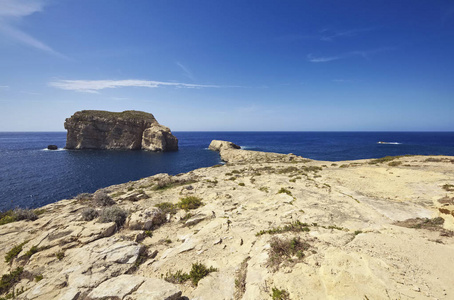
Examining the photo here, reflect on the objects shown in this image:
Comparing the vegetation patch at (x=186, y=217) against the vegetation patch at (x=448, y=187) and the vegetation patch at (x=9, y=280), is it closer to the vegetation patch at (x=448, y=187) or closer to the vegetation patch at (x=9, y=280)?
the vegetation patch at (x=9, y=280)

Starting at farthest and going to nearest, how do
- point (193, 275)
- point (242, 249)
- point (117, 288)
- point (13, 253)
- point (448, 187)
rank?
point (448, 187) → point (13, 253) → point (242, 249) → point (193, 275) → point (117, 288)

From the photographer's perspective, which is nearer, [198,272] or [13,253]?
[198,272]

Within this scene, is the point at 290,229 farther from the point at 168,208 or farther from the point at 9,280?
the point at 9,280

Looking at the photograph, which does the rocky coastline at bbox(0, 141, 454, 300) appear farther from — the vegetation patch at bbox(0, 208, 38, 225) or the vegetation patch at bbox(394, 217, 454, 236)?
the vegetation patch at bbox(0, 208, 38, 225)

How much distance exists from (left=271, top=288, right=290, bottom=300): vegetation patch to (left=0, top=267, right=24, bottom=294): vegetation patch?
11.1 m

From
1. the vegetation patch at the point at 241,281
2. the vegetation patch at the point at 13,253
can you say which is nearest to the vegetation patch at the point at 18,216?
the vegetation patch at the point at 13,253

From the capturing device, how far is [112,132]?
9275cm

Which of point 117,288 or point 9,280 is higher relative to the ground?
point 117,288

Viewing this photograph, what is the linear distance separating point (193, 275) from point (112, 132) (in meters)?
103

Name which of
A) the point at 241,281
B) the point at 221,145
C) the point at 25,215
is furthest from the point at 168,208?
the point at 221,145

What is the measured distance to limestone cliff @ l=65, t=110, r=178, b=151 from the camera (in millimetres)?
90062

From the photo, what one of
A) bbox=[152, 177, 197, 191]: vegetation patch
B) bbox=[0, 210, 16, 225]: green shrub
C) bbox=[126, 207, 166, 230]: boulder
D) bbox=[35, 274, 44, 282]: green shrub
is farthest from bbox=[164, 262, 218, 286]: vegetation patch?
bbox=[0, 210, 16, 225]: green shrub

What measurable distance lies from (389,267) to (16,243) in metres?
19.1

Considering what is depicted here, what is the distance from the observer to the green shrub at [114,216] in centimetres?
1231
